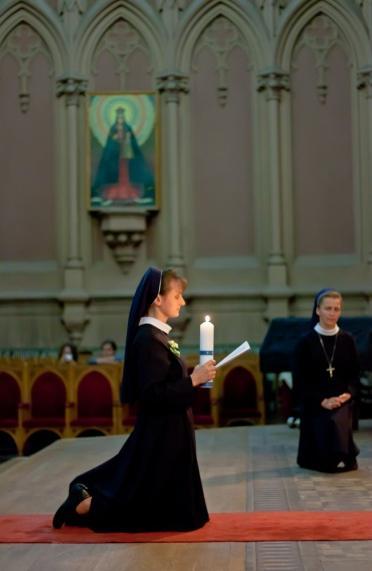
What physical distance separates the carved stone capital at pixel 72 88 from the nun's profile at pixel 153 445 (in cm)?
866

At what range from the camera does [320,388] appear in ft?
24.5

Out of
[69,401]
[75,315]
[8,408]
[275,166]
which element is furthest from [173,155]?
[8,408]

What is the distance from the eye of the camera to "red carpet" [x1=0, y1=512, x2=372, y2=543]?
192 inches

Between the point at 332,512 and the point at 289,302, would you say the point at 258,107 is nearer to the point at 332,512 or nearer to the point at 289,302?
the point at 289,302

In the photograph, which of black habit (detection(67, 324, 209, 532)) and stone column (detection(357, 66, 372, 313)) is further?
stone column (detection(357, 66, 372, 313))

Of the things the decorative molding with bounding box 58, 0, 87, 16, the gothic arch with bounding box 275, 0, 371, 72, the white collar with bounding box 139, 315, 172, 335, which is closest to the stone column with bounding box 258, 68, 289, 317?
the gothic arch with bounding box 275, 0, 371, 72

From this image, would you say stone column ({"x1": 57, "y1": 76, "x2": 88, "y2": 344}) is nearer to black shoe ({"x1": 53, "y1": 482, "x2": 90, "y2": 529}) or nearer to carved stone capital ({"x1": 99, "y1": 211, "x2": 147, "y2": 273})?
carved stone capital ({"x1": 99, "y1": 211, "x2": 147, "y2": 273})

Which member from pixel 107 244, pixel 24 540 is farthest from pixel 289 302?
pixel 24 540

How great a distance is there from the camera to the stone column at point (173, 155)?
43.2 feet

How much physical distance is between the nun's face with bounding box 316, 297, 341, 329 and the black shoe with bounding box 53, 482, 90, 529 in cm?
279

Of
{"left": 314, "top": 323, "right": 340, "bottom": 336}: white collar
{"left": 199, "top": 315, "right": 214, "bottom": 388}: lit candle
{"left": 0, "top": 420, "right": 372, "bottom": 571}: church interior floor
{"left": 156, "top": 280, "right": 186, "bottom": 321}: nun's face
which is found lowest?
{"left": 0, "top": 420, "right": 372, "bottom": 571}: church interior floor

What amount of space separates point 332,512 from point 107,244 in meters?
8.19

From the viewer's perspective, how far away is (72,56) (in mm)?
13266

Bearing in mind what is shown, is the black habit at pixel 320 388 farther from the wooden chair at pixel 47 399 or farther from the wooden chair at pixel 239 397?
the wooden chair at pixel 47 399
